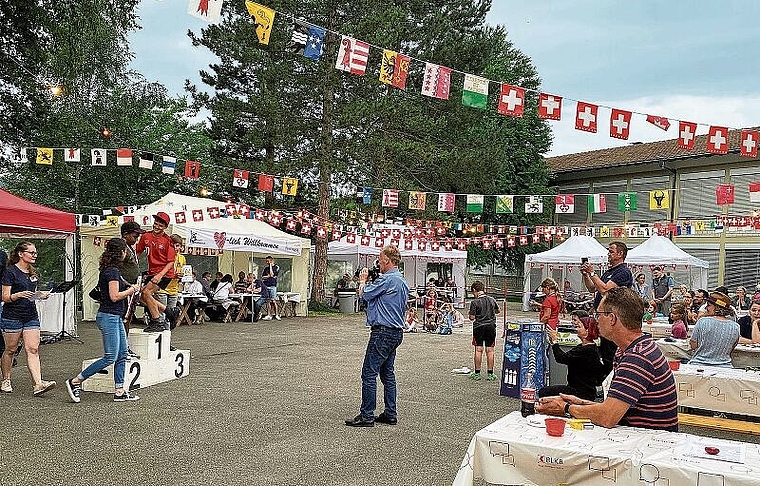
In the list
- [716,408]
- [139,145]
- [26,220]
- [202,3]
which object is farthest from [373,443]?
[139,145]

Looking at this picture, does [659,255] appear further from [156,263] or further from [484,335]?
[156,263]

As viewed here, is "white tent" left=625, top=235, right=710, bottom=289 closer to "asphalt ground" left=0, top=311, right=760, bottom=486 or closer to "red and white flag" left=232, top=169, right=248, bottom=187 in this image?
"red and white flag" left=232, top=169, right=248, bottom=187

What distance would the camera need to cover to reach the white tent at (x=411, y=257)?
22688 mm

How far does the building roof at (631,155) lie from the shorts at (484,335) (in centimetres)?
2173

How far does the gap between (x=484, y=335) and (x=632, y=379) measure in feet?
19.6

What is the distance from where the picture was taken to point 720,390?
22.2 ft

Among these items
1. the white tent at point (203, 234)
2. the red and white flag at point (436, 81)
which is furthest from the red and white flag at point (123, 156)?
the red and white flag at point (436, 81)

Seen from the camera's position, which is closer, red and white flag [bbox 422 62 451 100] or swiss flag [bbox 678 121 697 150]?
red and white flag [bbox 422 62 451 100]

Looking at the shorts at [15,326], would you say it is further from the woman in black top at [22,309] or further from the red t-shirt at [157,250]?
the red t-shirt at [157,250]

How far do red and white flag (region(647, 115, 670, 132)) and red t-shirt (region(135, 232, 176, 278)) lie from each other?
8083 millimetres

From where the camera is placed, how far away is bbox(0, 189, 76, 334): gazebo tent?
1029cm

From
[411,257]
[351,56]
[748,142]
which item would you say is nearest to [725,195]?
[748,142]

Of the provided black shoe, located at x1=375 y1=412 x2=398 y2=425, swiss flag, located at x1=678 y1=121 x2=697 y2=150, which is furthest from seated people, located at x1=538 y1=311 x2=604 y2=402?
swiss flag, located at x1=678 y1=121 x2=697 y2=150

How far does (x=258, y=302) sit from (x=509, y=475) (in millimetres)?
15244
